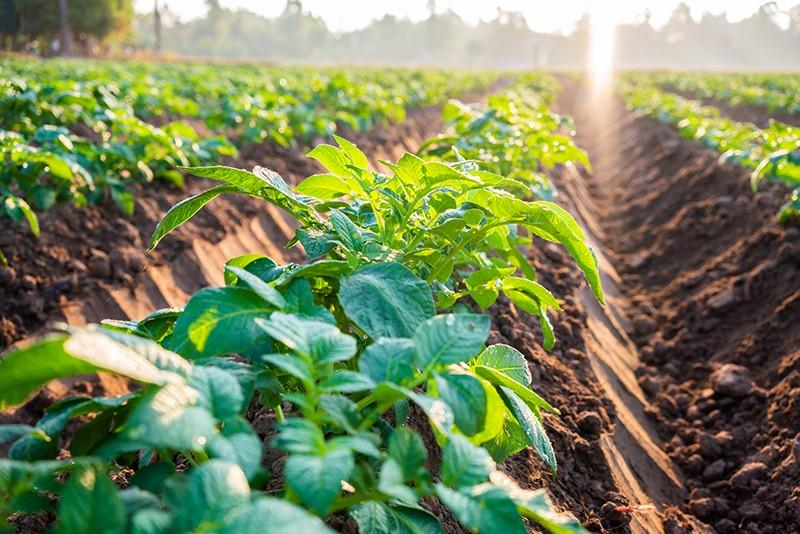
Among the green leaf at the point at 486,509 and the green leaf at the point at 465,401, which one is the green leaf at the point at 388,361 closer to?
the green leaf at the point at 465,401

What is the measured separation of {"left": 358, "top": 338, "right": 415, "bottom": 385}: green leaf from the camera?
1235mm

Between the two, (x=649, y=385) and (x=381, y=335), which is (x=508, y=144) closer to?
(x=649, y=385)

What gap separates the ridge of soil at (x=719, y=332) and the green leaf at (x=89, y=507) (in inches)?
91.9

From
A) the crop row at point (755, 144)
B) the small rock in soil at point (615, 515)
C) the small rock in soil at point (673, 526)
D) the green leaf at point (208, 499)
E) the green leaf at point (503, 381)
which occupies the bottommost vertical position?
the small rock in soil at point (673, 526)

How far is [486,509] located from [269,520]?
0.34m

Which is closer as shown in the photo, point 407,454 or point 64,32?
point 407,454

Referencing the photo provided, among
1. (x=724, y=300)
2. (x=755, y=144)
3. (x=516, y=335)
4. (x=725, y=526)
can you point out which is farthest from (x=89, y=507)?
(x=755, y=144)

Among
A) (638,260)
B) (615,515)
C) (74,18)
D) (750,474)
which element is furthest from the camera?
(74,18)

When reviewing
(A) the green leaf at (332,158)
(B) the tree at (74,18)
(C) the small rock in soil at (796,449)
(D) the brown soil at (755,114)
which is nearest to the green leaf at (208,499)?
(A) the green leaf at (332,158)

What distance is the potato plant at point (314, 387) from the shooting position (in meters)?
0.96

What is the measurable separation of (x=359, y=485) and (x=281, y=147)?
613cm

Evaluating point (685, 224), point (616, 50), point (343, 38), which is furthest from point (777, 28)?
point (685, 224)

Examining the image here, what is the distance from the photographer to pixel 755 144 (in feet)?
25.4

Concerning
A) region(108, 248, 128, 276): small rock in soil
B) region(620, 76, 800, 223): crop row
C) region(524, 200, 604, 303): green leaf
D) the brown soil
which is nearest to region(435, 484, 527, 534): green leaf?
region(524, 200, 604, 303): green leaf
